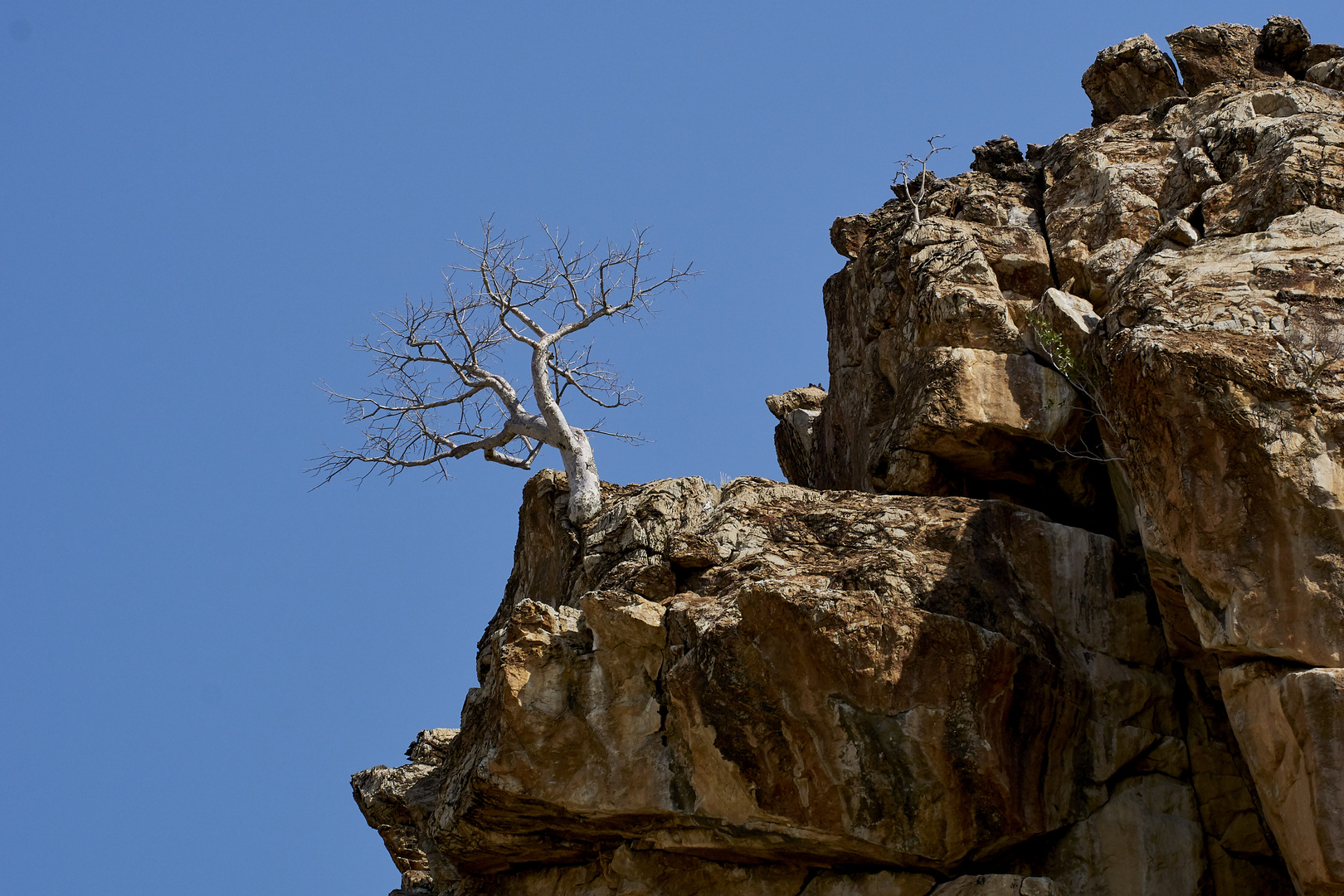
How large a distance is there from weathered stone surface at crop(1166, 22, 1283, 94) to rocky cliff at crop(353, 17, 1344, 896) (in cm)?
539

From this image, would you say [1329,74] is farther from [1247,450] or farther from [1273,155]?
[1247,450]

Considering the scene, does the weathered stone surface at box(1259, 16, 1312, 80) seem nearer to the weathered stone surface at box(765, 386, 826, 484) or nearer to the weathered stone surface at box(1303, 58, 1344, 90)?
the weathered stone surface at box(1303, 58, 1344, 90)

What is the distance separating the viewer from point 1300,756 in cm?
1123

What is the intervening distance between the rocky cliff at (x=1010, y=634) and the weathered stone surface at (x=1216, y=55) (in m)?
5.39

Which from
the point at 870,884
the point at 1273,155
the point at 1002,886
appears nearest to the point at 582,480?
the point at 870,884

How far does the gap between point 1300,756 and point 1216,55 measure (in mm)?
16529

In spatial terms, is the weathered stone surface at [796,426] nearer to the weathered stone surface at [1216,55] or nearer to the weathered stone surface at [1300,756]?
the weathered stone surface at [1216,55]

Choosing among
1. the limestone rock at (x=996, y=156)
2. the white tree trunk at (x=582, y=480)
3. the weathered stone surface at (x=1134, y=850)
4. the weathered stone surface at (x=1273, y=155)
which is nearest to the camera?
the weathered stone surface at (x=1134, y=850)

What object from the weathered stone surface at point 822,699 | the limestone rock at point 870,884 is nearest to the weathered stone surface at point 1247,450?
the weathered stone surface at point 822,699

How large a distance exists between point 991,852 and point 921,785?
1234 millimetres

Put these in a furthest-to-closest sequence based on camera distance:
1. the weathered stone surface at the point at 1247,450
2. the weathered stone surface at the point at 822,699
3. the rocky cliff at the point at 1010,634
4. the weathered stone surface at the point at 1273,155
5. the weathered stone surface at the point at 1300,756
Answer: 1. the weathered stone surface at the point at 1273,155
2. the weathered stone surface at the point at 822,699
3. the rocky cliff at the point at 1010,634
4. the weathered stone surface at the point at 1247,450
5. the weathered stone surface at the point at 1300,756

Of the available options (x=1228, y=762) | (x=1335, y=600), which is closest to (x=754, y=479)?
(x=1228, y=762)

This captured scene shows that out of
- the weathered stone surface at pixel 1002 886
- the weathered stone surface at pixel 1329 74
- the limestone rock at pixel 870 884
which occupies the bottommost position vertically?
the weathered stone surface at pixel 1002 886

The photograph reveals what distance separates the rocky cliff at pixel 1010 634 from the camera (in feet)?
38.7
